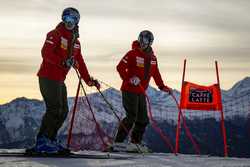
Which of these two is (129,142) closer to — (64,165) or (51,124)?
(51,124)

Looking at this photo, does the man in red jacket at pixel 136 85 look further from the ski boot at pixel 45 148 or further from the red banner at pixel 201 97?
the ski boot at pixel 45 148

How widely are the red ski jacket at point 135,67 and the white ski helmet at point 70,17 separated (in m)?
2.83

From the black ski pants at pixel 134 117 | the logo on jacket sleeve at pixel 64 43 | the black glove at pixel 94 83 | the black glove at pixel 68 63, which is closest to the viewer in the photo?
the black glove at pixel 68 63

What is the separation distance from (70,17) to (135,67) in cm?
308

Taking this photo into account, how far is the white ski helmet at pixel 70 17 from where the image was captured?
9.78 meters

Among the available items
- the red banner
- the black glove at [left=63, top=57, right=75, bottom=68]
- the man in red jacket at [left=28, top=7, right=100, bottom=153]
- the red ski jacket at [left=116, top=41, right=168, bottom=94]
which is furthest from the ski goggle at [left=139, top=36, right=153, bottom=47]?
the black glove at [left=63, top=57, right=75, bottom=68]

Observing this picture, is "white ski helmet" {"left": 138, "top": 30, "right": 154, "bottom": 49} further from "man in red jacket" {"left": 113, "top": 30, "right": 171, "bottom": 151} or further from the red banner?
the red banner

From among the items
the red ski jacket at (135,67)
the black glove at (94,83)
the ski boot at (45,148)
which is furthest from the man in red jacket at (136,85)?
the ski boot at (45,148)

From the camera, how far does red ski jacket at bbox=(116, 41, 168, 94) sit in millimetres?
12523

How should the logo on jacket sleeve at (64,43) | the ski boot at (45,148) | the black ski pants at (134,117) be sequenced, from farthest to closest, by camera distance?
the black ski pants at (134,117) → the logo on jacket sleeve at (64,43) → the ski boot at (45,148)

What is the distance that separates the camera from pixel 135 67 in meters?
12.6

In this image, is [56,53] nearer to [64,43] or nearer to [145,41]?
[64,43]

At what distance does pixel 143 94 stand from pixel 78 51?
2.50 meters

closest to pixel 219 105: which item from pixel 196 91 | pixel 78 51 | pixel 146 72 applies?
pixel 196 91
